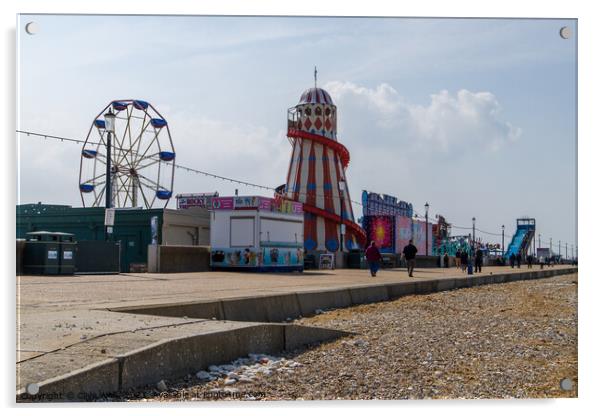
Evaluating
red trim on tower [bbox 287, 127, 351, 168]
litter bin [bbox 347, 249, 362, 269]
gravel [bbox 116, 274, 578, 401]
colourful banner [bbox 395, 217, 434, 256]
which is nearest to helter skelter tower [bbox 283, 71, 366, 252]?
red trim on tower [bbox 287, 127, 351, 168]

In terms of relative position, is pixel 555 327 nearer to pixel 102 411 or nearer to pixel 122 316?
pixel 122 316

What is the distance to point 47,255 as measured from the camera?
19.8 m

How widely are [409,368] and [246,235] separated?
20069 millimetres

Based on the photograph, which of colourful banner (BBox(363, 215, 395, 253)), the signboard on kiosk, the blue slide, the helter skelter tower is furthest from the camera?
colourful banner (BBox(363, 215, 395, 253))

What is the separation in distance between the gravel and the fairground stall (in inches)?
615

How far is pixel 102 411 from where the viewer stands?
4633mm

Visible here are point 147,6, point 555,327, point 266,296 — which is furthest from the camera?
point 266,296

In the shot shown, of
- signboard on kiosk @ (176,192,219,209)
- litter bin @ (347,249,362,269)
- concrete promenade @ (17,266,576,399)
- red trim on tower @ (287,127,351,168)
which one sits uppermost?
red trim on tower @ (287,127,351,168)

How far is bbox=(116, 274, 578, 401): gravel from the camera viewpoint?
17.7 feet

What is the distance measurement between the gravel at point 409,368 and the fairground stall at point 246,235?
615 inches

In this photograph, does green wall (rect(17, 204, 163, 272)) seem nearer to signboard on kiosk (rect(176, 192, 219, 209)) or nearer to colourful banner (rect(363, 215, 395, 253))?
signboard on kiosk (rect(176, 192, 219, 209))

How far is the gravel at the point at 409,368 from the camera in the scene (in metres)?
5.39

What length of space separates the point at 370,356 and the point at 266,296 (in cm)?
395
